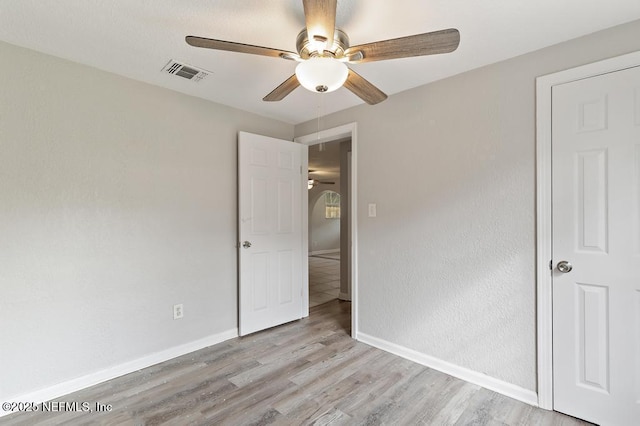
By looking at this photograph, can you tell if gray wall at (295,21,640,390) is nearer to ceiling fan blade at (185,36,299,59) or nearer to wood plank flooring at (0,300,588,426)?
wood plank flooring at (0,300,588,426)

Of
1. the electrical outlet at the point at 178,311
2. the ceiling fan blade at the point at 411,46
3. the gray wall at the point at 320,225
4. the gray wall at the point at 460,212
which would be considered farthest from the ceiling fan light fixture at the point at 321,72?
the gray wall at the point at 320,225

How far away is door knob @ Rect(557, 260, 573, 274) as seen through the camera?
1.84 metres

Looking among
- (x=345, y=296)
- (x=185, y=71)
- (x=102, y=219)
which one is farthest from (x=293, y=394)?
(x=185, y=71)

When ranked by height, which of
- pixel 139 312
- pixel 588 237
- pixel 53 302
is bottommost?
pixel 139 312

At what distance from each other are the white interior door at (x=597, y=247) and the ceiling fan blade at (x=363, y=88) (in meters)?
1.12

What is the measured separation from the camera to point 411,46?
54.9 inches

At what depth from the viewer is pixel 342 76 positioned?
147cm

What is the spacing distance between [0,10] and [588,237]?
351cm

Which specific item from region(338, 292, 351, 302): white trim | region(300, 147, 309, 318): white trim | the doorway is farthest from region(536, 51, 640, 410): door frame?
region(338, 292, 351, 302): white trim

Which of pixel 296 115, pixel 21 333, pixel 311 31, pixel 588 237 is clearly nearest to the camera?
pixel 311 31

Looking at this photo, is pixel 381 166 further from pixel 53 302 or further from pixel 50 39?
pixel 53 302

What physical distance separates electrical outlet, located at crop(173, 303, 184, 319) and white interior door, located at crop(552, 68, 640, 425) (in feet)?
9.20

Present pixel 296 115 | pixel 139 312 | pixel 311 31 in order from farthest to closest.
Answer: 1. pixel 296 115
2. pixel 139 312
3. pixel 311 31

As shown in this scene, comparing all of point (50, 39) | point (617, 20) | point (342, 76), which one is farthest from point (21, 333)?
point (617, 20)
